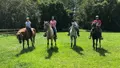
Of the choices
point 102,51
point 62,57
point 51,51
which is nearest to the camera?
point 62,57

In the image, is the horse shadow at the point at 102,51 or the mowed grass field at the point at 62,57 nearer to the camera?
the mowed grass field at the point at 62,57

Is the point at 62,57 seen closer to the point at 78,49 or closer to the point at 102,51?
the point at 78,49

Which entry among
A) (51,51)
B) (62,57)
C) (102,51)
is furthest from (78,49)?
(62,57)

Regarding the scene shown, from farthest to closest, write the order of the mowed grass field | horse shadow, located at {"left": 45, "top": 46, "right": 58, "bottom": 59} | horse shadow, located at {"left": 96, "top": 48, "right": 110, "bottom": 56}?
horse shadow, located at {"left": 96, "top": 48, "right": 110, "bottom": 56}
horse shadow, located at {"left": 45, "top": 46, "right": 58, "bottom": 59}
the mowed grass field

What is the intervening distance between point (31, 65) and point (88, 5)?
5352 cm

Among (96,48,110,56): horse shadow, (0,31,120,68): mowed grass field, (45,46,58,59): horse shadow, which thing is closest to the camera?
(0,31,120,68): mowed grass field

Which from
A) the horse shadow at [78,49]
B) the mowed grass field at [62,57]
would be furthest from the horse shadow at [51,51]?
the horse shadow at [78,49]

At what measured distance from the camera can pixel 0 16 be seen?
54.9 meters

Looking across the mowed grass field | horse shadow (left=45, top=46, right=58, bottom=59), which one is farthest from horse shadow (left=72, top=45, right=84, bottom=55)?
horse shadow (left=45, top=46, right=58, bottom=59)

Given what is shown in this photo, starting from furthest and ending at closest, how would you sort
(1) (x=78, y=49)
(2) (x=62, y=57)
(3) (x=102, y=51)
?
1. (1) (x=78, y=49)
2. (3) (x=102, y=51)
3. (2) (x=62, y=57)

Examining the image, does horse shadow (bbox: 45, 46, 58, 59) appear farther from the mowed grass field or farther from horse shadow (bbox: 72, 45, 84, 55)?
horse shadow (bbox: 72, 45, 84, 55)

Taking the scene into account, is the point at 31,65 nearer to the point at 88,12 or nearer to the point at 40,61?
the point at 40,61

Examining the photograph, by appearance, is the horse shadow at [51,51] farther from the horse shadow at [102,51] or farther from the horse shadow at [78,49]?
the horse shadow at [102,51]

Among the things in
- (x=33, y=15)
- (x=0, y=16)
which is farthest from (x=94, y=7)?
(x=0, y=16)
